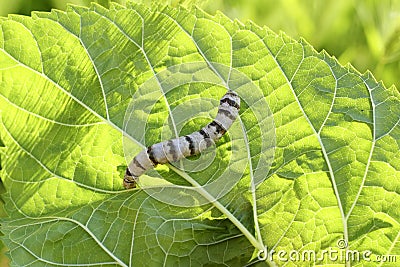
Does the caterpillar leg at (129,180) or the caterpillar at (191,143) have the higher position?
the caterpillar at (191,143)

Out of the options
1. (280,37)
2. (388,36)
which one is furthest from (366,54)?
(280,37)

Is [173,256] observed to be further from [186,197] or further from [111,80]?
[111,80]

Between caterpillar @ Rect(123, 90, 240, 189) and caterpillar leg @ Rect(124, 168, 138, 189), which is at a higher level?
caterpillar @ Rect(123, 90, 240, 189)

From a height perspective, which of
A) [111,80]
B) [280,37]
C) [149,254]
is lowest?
[149,254]
